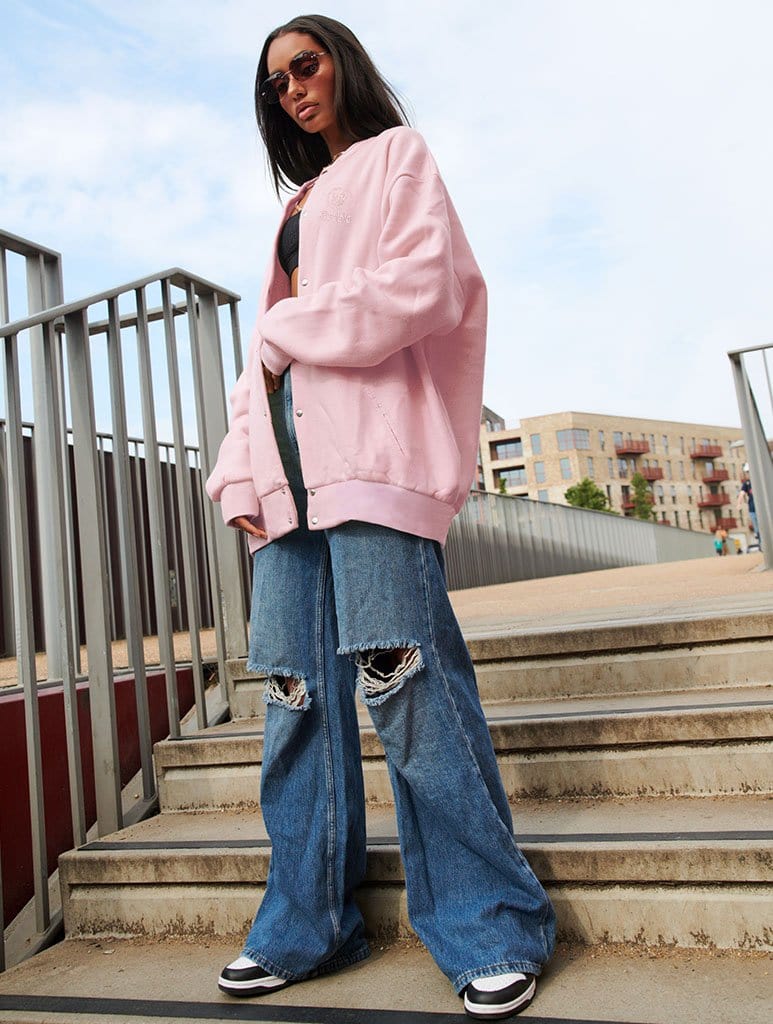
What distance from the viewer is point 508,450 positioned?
85.4 metres

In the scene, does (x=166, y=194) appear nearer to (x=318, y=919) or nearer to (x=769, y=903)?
(x=318, y=919)

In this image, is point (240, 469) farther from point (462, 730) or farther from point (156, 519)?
point (156, 519)

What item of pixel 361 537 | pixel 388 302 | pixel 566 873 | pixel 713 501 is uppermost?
pixel 713 501

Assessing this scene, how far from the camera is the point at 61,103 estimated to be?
403 cm

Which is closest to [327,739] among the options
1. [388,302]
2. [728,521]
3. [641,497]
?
[388,302]

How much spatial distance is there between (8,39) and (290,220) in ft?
6.64

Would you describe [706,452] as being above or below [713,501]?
above

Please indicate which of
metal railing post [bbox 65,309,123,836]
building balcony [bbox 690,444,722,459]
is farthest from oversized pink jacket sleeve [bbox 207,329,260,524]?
building balcony [bbox 690,444,722,459]

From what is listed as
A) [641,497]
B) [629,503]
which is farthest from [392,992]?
[629,503]

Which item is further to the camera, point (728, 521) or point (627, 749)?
point (728, 521)

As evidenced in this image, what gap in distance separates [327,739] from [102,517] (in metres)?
1.10

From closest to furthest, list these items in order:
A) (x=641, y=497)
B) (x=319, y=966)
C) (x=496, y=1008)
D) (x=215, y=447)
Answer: (x=496, y=1008) → (x=319, y=966) → (x=215, y=447) → (x=641, y=497)

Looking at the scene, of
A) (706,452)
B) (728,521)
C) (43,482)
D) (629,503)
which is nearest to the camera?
(43,482)

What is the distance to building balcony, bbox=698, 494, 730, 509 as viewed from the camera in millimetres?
88062
